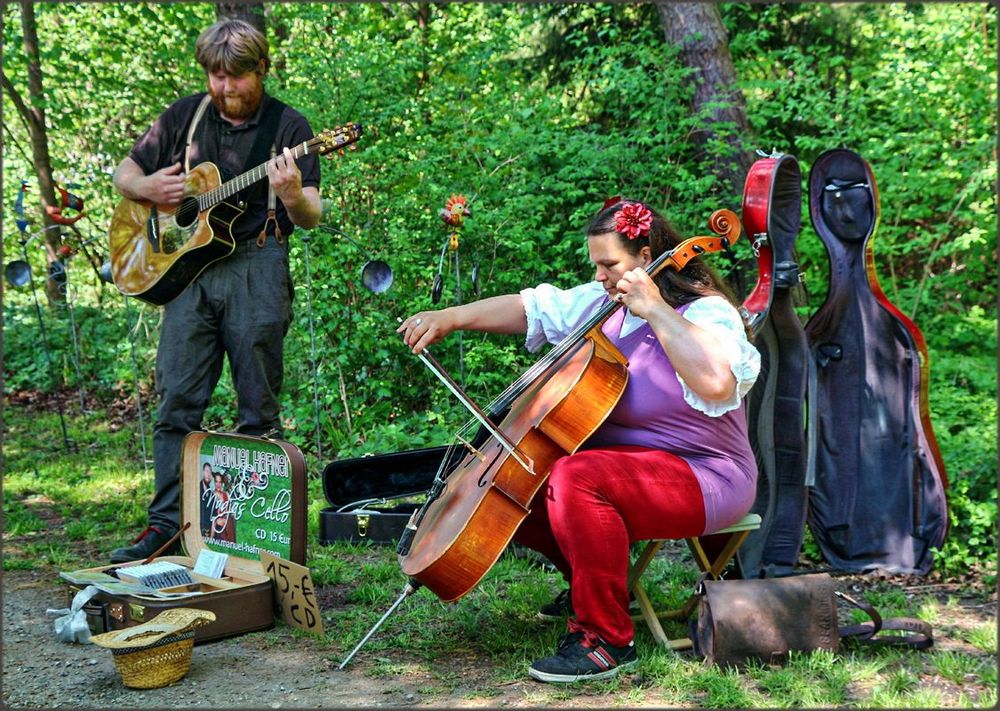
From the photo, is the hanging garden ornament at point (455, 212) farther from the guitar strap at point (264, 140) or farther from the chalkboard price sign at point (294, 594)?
the chalkboard price sign at point (294, 594)

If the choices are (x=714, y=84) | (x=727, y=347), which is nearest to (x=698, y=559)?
(x=727, y=347)

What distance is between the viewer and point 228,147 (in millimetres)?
3721

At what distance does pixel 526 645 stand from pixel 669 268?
119 centimetres

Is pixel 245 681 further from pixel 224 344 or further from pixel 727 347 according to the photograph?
pixel 727 347

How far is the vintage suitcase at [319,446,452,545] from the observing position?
12.9 ft

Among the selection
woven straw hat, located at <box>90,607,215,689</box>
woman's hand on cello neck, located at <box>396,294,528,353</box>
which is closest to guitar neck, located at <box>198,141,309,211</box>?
woman's hand on cello neck, located at <box>396,294,528,353</box>

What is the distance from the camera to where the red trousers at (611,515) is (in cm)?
260

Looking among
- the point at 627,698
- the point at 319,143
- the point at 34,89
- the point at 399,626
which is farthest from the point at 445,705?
the point at 34,89

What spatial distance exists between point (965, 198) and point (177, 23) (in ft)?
19.8

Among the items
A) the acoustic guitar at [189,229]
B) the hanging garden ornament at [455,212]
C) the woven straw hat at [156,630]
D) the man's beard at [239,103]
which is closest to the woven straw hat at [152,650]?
the woven straw hat at [156,630]

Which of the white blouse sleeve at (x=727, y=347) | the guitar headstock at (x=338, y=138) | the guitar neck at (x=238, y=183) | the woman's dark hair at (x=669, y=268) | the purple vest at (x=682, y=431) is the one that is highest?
the guitar headstock at (x=338, y=138)

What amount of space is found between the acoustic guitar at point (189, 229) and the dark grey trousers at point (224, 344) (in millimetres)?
70

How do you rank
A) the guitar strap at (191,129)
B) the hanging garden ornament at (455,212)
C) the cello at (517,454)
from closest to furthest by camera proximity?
the cello at (517,454) < the guitar strap at (191,129) < the hanging garden ornament at (455,212)

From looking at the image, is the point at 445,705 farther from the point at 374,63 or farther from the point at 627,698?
the point at 374,63
